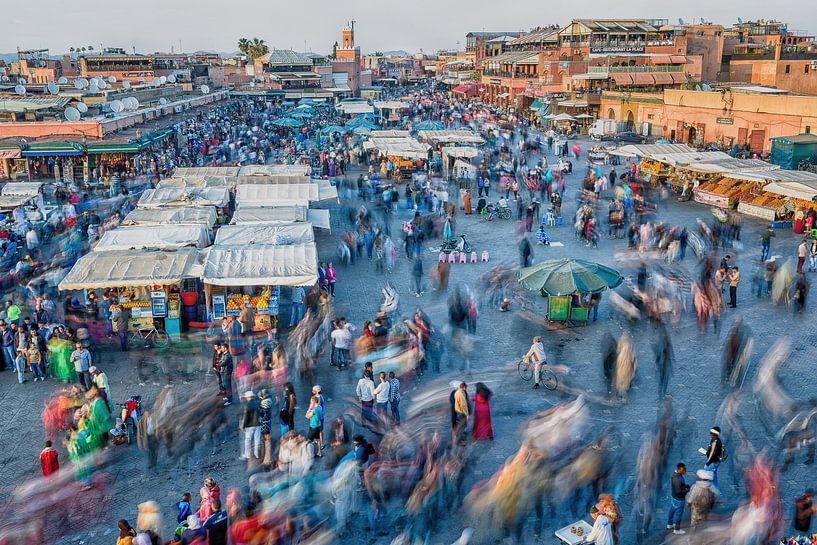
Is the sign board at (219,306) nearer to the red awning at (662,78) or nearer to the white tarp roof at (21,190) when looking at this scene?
the white tarp roof at (21,190)

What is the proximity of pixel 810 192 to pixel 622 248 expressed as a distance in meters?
5.82

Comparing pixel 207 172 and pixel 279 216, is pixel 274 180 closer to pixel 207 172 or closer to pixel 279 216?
pixel 207 172

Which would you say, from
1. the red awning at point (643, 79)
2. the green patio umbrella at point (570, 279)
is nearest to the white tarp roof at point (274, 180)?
the green patio umbrella at point (570, 279)

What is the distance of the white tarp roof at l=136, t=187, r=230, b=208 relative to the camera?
20516 mm

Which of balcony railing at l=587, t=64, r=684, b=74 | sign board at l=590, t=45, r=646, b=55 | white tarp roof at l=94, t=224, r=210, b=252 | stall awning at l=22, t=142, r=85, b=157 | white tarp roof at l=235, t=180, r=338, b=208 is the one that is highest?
sign board at l=590, t=45, r=646, b=55

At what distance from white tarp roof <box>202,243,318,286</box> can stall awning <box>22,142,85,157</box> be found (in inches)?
726

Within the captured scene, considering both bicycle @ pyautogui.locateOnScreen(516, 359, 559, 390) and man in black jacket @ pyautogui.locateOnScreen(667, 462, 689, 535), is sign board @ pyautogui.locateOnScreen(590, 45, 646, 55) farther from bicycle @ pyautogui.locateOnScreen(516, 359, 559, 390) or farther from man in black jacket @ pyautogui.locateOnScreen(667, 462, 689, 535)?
man in black jacket @ pyautogui.locateOnScreen(667, 462, 689, 535)

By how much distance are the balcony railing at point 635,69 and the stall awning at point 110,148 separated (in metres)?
34.1

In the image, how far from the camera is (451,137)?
36562 millimetres

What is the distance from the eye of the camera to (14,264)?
18.2 m

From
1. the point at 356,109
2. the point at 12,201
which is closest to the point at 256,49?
the point at 356,109

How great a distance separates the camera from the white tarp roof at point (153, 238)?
15828 millimetres

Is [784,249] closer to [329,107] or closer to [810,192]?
[810,192]

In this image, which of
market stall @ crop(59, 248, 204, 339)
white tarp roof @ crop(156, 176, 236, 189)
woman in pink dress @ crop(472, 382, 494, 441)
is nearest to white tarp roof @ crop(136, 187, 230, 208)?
white tarp roof @ crop(156, 176, 236, 189)
